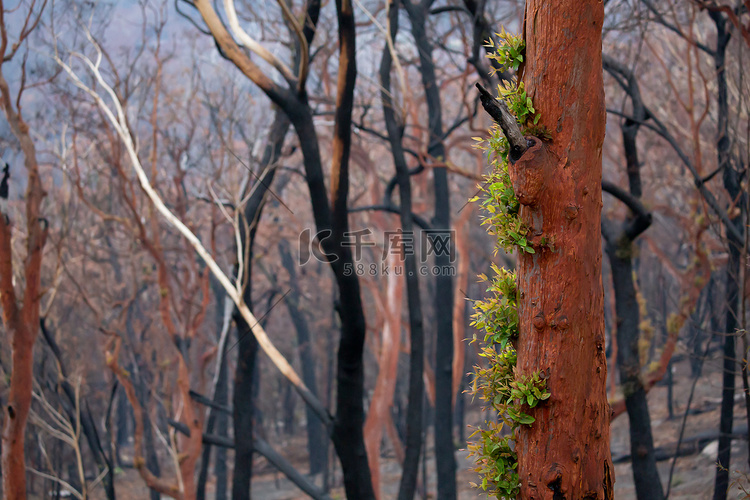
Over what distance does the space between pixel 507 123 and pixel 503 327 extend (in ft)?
1.96

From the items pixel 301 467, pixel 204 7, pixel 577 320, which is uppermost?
pixel 204 7

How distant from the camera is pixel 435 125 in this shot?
7336 millimetres

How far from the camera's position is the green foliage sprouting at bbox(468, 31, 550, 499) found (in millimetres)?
1690

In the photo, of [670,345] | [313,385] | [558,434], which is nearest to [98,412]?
[313,385]

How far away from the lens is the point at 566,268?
1639 mm

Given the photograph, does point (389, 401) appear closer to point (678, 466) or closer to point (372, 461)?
point (372, 461)

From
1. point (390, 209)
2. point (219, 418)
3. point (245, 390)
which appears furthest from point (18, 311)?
point (219, 418)

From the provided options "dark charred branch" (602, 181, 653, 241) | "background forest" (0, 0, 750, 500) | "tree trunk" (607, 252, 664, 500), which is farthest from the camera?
"tree trunk" (607, 252, 664, 500)

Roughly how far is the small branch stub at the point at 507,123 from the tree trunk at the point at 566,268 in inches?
1.1

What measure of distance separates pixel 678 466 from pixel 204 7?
1044 centimetres

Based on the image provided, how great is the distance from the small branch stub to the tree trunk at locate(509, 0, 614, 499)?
28 mm

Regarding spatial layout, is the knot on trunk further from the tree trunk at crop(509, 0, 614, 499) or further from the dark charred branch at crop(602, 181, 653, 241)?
the dark charred branch at crop(602, 181, 653, 241)

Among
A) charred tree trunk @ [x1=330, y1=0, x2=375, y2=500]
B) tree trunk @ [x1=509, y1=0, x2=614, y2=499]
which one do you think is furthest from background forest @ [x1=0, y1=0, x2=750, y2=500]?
tree trunk @ [x1=509, y1=0, x2=614, y2=499]

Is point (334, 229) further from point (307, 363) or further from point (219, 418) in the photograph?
point (307, 363)
